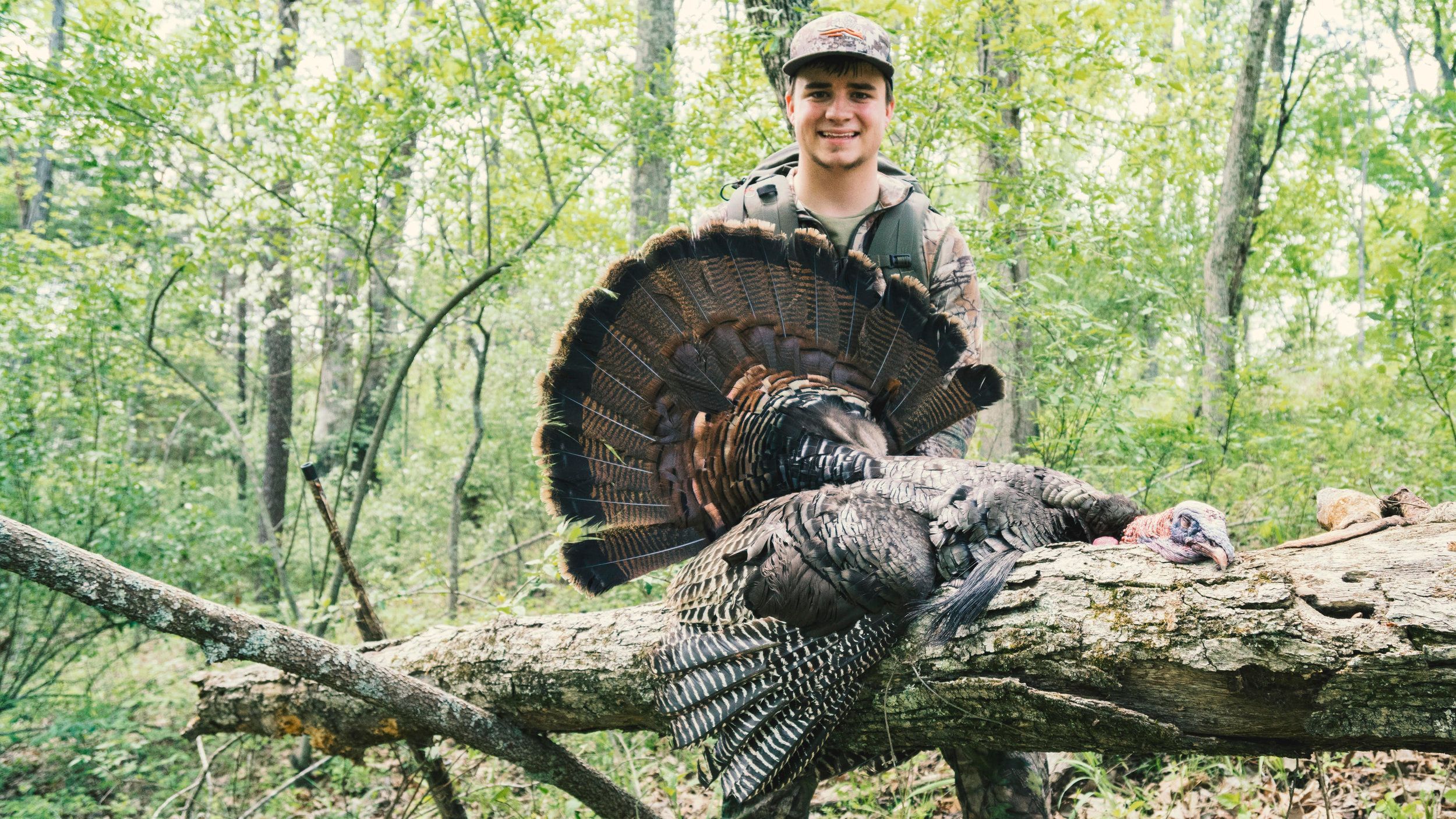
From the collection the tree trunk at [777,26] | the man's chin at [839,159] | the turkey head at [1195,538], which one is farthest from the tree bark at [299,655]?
the tree trunk at [777,26]

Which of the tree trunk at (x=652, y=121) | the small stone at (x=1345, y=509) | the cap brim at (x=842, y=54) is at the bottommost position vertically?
the small stone at (x=1345, y=509)

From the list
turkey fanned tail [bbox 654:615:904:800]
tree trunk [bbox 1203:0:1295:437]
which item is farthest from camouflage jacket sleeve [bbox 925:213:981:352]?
tree trunk [bbox 1203:0:1295:437]

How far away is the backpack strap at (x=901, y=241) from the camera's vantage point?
3.48 meters

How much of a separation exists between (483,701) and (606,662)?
0.62 meters

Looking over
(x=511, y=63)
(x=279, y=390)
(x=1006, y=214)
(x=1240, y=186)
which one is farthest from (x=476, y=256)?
(x=1240, y=186)

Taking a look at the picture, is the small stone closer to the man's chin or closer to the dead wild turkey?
the dead wild turkey

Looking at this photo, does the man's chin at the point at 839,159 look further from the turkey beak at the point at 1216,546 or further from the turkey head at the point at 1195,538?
the turkey beak at the point at 1216,546

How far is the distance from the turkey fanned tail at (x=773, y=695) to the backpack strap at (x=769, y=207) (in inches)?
73.1

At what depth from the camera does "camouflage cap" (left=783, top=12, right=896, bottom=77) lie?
3.19m

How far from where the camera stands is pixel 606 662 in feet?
8.76

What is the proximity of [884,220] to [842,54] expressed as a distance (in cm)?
70

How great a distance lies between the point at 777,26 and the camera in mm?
4852

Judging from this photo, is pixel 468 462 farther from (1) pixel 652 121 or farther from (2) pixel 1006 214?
(2) pixel 1006 214

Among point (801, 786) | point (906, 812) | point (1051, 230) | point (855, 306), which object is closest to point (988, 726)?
point (801, 786)
